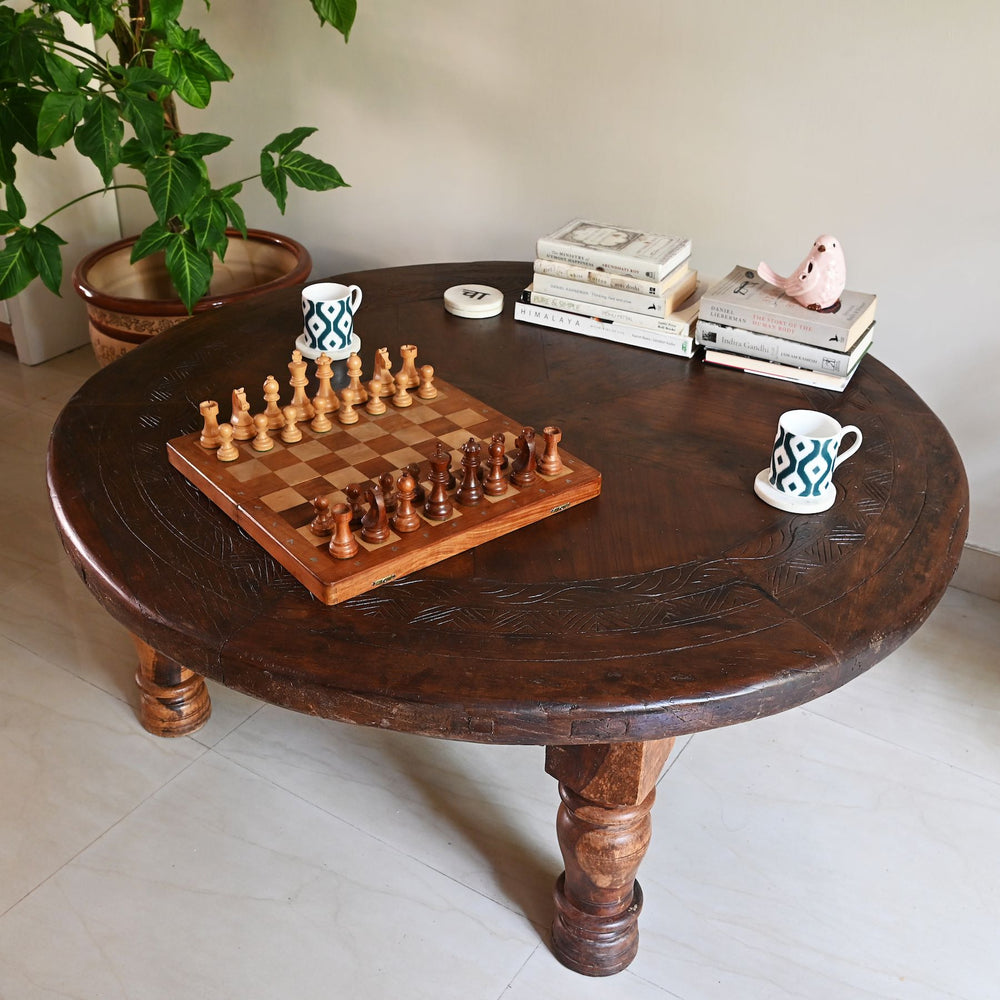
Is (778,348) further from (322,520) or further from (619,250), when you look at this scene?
(322,520)

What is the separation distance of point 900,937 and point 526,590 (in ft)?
2.84

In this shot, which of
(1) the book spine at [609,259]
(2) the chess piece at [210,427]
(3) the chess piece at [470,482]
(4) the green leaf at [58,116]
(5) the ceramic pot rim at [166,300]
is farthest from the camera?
(5) the ceramic pot rim at [166,300]

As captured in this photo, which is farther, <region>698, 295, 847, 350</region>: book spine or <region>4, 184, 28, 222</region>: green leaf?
<region>4, 184, 28, 222</region>: green leaf

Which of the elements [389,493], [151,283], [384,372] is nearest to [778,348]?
[384,372]

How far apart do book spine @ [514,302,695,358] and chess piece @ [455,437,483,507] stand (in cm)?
58

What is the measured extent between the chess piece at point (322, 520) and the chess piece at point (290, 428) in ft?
0.78

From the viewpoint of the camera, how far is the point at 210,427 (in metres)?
1.40

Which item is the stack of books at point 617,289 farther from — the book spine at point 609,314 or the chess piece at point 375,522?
the chess piece at point 375,522

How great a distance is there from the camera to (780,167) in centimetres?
211

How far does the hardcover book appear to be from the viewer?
62.9 inches

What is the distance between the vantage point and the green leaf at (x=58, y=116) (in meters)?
1.90

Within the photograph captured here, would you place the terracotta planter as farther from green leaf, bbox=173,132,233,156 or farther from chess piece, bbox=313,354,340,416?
chess piece, bbox=313,354,340,416

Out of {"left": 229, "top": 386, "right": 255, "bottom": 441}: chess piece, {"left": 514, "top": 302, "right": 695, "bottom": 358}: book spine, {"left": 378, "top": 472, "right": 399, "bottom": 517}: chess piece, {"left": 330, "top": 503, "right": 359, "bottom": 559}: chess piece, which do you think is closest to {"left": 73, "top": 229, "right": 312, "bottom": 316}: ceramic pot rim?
{"left": 514, "top": 302, "right": 695, "bottom": 358}: book spine

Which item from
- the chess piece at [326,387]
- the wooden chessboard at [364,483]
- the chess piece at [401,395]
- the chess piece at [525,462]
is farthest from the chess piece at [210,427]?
the chess piece at [525,462]
